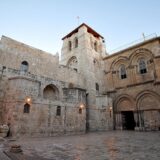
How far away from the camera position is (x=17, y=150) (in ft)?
18.8

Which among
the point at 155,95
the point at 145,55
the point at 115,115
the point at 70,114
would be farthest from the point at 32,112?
the point at 145,55

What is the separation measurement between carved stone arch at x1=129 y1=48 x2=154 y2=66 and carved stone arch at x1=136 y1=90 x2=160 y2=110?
14.8 ft

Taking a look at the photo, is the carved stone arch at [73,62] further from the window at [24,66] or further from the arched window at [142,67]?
the arched window at [142,67]

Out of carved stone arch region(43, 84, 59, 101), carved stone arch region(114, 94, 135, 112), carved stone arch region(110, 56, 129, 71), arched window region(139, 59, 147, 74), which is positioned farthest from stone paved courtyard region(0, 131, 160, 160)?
carved stone arch region(110, 56, 129, 71)

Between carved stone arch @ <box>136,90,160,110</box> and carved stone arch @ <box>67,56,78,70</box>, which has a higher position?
carved stone arch @ <box>67,56,78,70</box>

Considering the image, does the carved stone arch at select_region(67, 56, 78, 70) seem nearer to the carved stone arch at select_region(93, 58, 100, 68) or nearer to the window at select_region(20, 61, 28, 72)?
the carved stone arch at select_region(93, 58, 100, 68)

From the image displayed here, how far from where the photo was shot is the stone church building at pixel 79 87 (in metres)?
12.3

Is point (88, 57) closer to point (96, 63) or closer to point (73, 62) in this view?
point (96, 63)

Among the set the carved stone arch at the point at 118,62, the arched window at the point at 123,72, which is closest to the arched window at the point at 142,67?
the carved stone arch at the point at 118,62

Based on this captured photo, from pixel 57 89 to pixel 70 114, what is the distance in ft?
11.4

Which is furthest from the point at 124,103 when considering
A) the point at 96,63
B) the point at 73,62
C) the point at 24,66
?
the point at 24,66

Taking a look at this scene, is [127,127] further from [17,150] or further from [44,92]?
[17,150]

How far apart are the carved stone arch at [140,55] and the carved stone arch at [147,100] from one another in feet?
14.8

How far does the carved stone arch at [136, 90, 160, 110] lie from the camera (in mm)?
17800
